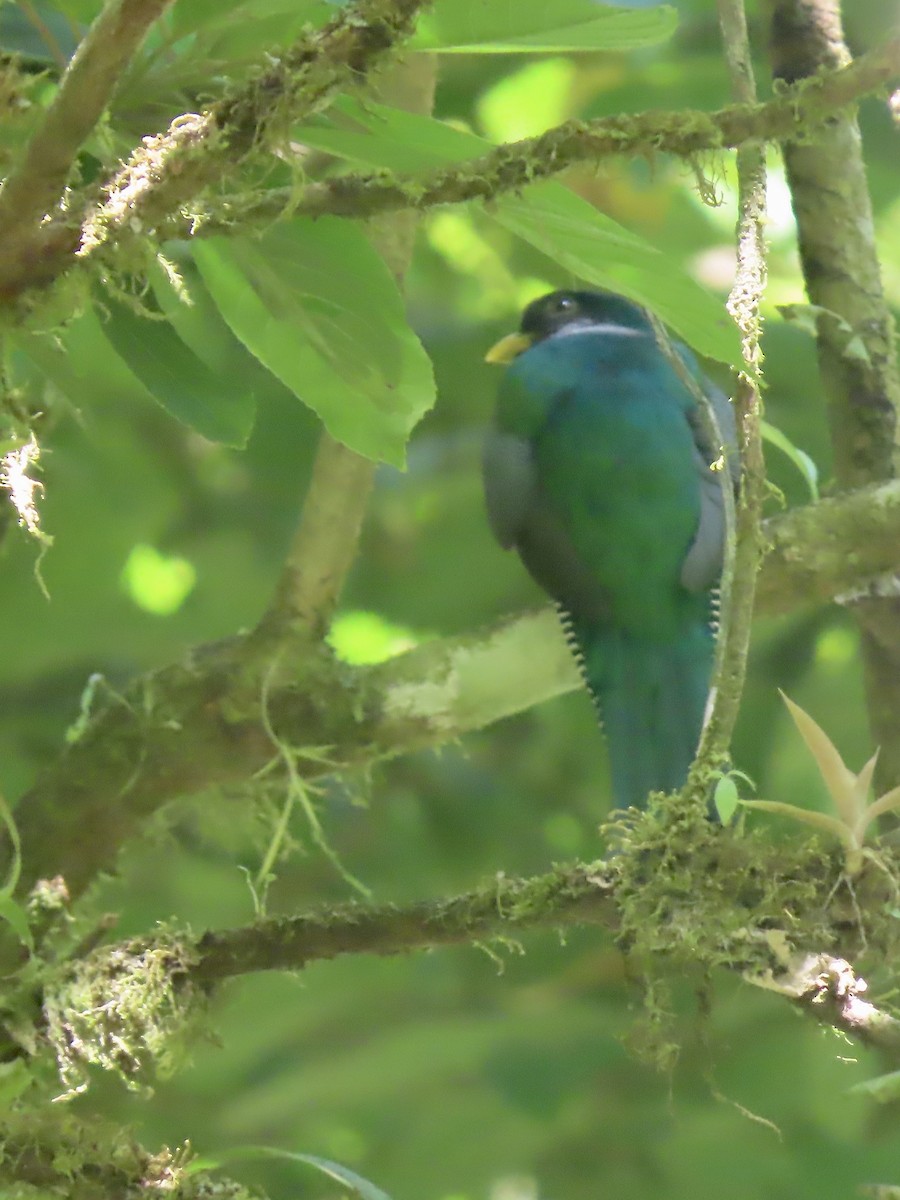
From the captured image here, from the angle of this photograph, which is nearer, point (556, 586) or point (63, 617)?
point (556, 586)

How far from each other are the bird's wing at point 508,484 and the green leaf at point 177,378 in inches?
40.3

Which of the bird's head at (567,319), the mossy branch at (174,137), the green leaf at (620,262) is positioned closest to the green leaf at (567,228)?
the green leaf at (620,262)

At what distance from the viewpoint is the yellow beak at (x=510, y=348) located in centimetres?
274

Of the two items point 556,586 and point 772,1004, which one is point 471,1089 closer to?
point 772,1004

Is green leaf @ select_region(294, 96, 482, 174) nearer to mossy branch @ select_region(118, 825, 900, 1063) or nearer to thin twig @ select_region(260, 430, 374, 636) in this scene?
mossy branch @ select_region(118, 825, 900, 1063)

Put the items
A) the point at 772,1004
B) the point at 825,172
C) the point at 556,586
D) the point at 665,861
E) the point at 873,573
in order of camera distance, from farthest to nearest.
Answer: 1. the point at 772,1004
2. the point at 556,586
3. the point at 825,172
4. the point at 873,573
5. the point at 665,861

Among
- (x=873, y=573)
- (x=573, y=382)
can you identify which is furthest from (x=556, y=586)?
(x=873, y=573)

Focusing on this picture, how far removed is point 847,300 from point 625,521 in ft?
1.71

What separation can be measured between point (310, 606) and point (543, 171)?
933 millimetres

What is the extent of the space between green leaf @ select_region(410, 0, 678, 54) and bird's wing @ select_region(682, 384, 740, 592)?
3.20 ft

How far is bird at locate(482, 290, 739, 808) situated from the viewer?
221 centimetres

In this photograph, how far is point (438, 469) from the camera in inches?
112

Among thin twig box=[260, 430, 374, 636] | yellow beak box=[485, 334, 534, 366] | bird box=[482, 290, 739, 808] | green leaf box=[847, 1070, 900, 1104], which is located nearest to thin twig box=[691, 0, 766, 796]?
green leaf box=[847, 1070, 900, 1104]

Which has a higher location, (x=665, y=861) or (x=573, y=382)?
(x=665, y=861)
